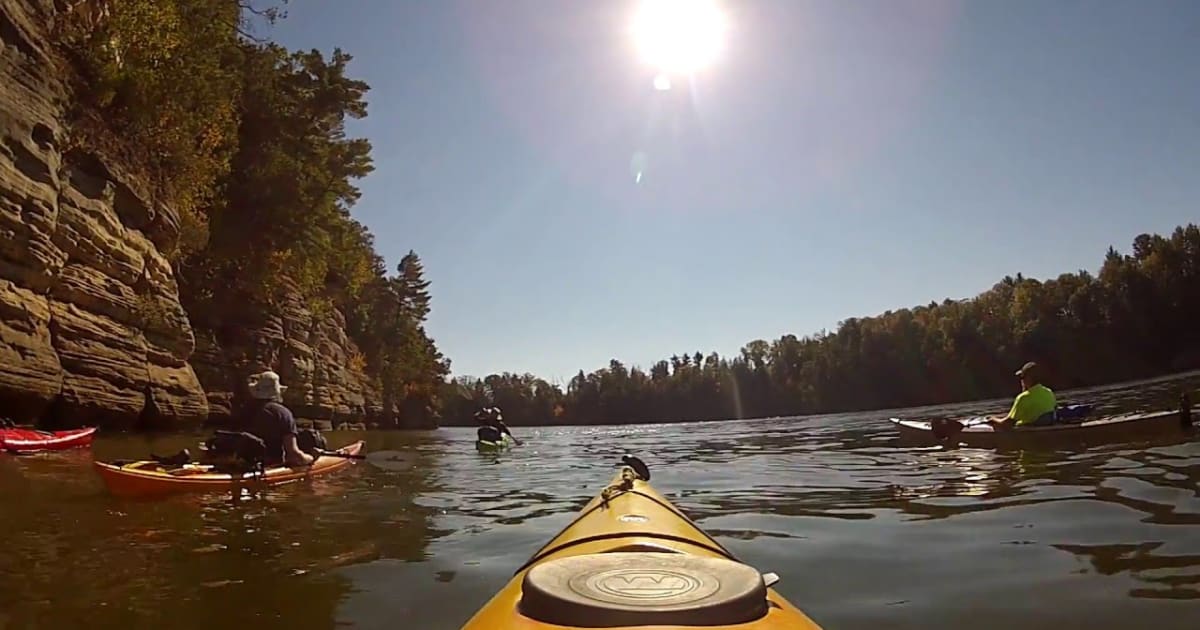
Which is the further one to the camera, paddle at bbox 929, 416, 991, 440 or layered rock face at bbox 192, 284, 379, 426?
layered rock face at bbox 192, 284, 379, 426

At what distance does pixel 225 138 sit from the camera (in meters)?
24.1

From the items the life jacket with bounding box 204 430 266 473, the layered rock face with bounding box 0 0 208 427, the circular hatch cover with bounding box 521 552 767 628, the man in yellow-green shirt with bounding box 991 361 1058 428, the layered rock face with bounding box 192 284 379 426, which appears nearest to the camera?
the circular hatch cover with bounding box 521 552 767 628

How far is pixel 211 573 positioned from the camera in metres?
4.25

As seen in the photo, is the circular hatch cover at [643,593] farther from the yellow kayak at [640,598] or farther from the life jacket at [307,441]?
the life jacket at [307,441]

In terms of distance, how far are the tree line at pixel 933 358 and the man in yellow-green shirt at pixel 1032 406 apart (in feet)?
153

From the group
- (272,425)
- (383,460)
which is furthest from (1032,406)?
(383,460)

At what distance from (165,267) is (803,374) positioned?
2633 inches

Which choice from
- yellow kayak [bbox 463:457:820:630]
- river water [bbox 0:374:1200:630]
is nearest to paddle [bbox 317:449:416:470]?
river water [bbox 0:374:1200:630]

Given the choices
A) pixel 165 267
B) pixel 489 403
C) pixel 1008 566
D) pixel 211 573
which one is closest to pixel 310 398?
pixel 165 267

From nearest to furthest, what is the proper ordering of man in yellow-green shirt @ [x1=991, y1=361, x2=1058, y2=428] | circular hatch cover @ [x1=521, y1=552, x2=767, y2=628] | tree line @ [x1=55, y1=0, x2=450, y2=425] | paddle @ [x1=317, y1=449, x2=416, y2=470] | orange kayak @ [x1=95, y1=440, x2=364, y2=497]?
circular hatch cover @ [x1=521, y1=552, x2=767, y2=628] → orange kayak @ [x1=95, y1=440, x2=364, y2=497] → man in yellow-green shirt @ [x1=991, y1=361, x2=1058, y2=428] → paddle @ [x1=317, y1=449, x2=416, y2=470] → tree line @ [x1=55, y1=0, x2=450, y2=425]

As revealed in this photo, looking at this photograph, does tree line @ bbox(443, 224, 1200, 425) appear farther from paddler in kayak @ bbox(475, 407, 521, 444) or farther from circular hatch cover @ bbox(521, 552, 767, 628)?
circular hatch cover @ bbox(521, 552, 767, 628)

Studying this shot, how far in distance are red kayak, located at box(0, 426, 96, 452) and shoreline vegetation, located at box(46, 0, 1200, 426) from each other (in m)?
6.94

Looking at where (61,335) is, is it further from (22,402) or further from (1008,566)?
(1008,566)

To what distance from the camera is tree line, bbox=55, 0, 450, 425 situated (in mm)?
17203
